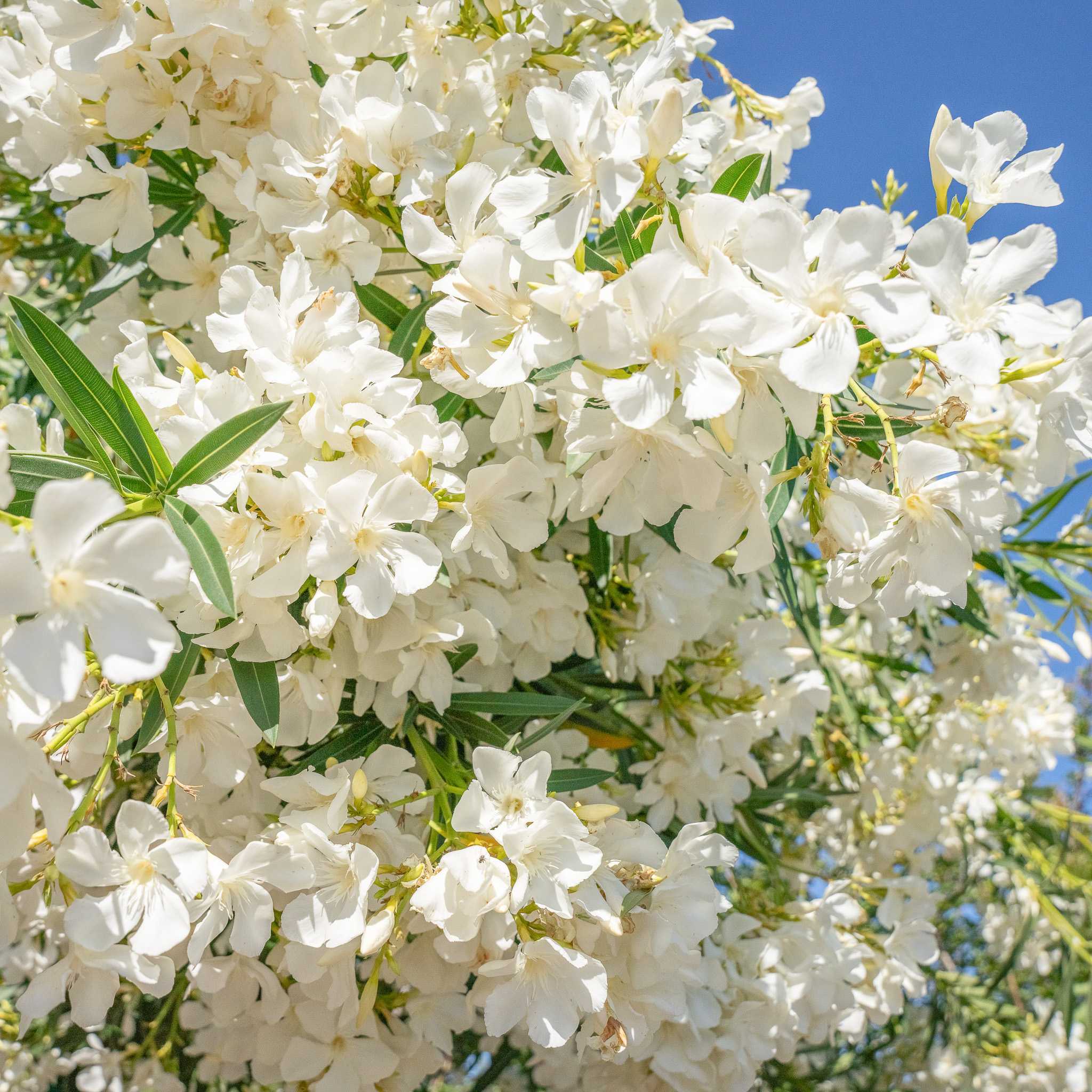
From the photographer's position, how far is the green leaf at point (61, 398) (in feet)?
3.11

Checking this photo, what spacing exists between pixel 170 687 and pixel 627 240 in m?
0.70

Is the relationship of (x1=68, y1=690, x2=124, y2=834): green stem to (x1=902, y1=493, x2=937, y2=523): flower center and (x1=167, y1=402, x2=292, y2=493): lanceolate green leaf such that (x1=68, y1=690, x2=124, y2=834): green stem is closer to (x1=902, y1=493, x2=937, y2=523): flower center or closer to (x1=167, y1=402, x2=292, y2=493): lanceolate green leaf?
(x1=167, y1=402, x2=292, y2=493): lanceolate green leaf

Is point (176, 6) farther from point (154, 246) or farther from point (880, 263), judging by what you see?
point (880, 263)

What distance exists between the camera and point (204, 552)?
891mm

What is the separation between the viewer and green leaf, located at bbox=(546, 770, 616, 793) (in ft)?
4.04

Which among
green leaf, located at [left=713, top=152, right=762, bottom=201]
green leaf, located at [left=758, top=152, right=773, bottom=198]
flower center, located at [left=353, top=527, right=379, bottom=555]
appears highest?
green leaf, located at [left=758, top=152, right=773, bottom=198]

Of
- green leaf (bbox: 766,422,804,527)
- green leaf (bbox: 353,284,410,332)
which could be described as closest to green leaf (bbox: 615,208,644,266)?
green leaf (bbox: 766,422,804,527)

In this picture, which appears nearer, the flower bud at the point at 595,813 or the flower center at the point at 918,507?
the flower center at the point at 918,507

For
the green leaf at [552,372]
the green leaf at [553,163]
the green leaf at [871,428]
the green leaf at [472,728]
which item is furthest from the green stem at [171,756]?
the green leaf at [553,163]

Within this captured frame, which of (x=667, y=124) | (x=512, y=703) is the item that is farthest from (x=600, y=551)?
(x=667, y=124)

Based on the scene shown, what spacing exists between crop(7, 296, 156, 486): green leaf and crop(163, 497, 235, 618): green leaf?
0.24 ft

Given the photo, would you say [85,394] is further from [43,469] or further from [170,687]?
[170,687]

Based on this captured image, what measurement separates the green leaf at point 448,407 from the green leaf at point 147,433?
0.35 metres

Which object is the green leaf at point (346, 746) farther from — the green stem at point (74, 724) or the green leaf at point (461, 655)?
the green stem at point (74, 724)
